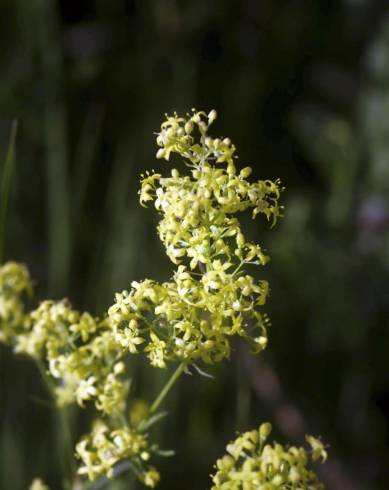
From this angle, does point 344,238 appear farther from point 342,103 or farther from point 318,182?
point 342,103

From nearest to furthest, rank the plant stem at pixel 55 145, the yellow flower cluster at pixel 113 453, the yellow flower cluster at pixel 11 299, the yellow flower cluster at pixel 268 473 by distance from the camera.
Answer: the yellow flower cluster at pixel 268 473, the yellow flower cluster at pixel 113 453, the yellow flower cluster at pixel 11 299, the plant stem at pixel 55 145

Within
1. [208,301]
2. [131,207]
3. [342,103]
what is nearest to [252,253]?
[208,301]

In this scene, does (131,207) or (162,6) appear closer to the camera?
(131,207)

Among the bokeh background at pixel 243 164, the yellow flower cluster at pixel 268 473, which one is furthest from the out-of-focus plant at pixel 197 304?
the bokeh background at pixel 243 164

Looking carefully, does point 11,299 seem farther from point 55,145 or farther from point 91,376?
point 55,145

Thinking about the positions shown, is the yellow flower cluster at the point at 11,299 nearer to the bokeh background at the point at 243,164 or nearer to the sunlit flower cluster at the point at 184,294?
the sunlit flower cluster at the point at 184,294

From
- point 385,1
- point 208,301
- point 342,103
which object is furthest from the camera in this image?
point 342,103

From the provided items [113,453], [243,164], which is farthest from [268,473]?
[243,164]

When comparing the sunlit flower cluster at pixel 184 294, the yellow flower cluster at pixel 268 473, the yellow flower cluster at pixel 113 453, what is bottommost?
the yellow flower cluster at pixel 268 473
